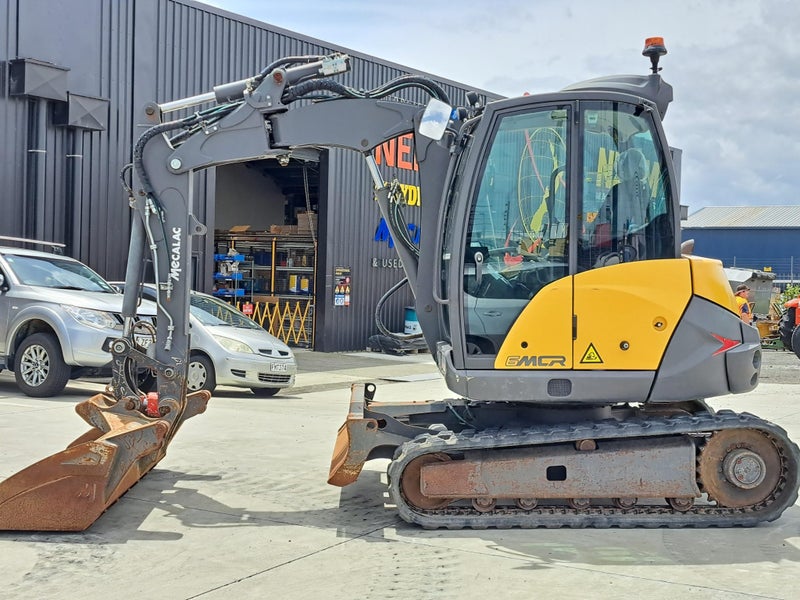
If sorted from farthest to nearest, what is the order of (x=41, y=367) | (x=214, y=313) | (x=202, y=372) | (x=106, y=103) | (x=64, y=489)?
(x=106, y=103)
(x=214, y=313)
(x=202, y=372)
(x=41, y=367)
(x=64, y=489)

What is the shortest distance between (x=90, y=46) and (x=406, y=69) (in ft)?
31.1

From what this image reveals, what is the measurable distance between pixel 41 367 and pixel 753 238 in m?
78.9

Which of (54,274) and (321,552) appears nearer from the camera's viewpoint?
(321,552)

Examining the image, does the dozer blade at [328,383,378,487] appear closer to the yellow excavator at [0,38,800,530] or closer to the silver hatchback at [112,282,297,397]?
the yellow excavator at [0,38,800,530]

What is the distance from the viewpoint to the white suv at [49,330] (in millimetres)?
13039

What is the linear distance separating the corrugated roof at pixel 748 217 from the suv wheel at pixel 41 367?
3025 inches

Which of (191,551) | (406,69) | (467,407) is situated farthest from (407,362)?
(191,551)

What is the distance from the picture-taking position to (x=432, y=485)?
680 centimetres

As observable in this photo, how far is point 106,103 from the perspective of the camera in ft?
61.7

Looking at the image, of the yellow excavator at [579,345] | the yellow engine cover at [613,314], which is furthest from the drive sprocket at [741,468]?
the yellow engine cover at [613,314]

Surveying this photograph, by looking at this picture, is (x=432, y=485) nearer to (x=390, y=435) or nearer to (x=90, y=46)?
(x=390, y=435)

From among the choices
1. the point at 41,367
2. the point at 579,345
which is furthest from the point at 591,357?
the point at 41,367

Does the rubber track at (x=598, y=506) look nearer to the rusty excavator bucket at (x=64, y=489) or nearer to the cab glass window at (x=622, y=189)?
the cab glass window at (x=622, y=189)

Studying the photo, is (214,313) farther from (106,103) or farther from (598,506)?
(598,506)
